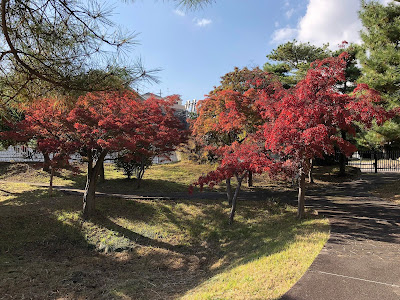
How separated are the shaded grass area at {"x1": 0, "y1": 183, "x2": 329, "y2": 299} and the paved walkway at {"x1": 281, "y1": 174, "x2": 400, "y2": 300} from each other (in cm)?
26

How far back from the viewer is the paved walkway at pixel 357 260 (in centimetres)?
319

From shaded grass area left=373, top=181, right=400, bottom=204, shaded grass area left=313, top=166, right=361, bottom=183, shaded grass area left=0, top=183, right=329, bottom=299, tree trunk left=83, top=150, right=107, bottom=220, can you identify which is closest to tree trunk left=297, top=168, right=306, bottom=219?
shaded grass area left=0, top=183, right=329, bottom=299

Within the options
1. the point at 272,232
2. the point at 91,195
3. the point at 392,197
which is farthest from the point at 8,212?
the point at 392,197

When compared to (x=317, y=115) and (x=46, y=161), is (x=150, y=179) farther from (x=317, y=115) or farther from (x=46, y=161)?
(x=317, y=115)

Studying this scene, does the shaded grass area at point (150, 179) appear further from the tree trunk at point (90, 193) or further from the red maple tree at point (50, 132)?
the red maple tree at point (50, 132)

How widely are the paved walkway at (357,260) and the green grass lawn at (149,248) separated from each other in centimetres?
26

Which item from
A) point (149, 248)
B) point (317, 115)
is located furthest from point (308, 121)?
point (149, 248)

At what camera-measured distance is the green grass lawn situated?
4562mm

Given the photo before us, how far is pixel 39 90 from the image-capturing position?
3.97 m

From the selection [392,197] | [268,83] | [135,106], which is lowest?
[392,197]

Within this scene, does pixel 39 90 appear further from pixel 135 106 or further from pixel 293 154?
pixel 293 154

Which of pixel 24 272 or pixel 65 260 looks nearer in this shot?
pixel 24 272

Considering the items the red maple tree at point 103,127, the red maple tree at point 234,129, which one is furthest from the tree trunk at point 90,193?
the red maple tree at point 234,129

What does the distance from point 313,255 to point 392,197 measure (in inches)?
296
